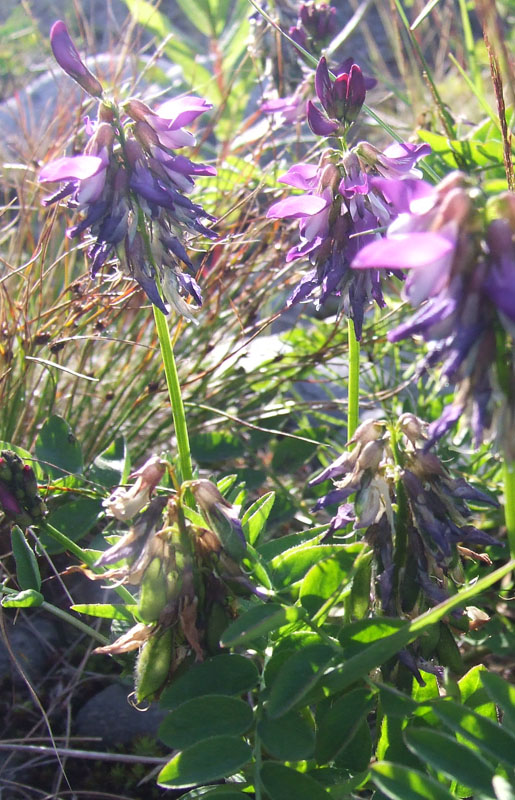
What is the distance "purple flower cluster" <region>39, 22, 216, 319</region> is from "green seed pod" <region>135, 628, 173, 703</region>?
447 millimetres

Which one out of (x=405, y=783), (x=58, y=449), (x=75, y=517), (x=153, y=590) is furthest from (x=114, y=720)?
(x=405, y=783)

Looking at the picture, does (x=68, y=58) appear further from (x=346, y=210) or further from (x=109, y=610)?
(x=109, y=610)

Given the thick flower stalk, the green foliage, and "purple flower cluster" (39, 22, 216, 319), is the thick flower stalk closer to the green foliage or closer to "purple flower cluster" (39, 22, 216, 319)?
the green foliage

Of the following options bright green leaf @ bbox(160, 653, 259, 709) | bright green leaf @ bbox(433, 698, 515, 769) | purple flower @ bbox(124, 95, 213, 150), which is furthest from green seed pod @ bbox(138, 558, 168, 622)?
purple flower @ bbox(124, 95, 213, 150)

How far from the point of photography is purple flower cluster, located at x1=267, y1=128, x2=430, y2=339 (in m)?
1.12

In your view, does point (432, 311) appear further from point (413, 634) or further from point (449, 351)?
point (413, 634)

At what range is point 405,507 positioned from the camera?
1.07 metres

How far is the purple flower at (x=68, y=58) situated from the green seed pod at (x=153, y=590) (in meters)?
0.66

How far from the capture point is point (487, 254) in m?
0.77

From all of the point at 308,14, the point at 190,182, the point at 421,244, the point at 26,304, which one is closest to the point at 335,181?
the point at 190,182

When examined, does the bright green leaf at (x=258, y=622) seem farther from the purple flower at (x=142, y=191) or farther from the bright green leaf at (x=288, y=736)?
the purple flower at (x=142, y=191)

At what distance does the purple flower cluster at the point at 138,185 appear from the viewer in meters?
1.12

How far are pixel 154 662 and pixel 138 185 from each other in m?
0.63

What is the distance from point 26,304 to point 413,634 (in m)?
1.18
